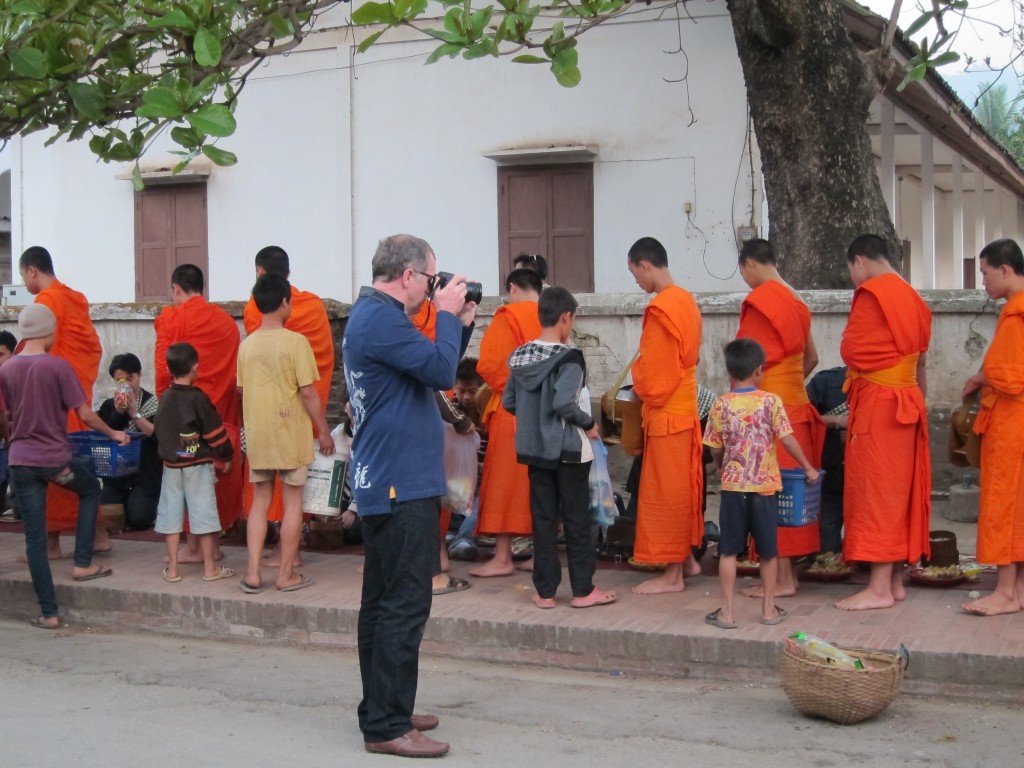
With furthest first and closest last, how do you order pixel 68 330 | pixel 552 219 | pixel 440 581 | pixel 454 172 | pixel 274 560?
pixel 454 172
pixel 552 219
pixel 68 330
pixel 274 560
pixel 440 581

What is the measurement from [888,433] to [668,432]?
114 centimetres

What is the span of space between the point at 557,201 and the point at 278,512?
6.80 metres

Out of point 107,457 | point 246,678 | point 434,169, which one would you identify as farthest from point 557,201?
point 246,678

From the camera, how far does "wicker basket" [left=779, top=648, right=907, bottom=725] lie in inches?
194

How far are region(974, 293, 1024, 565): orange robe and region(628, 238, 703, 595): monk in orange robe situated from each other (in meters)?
1.51

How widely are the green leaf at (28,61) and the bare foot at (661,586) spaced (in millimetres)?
4049

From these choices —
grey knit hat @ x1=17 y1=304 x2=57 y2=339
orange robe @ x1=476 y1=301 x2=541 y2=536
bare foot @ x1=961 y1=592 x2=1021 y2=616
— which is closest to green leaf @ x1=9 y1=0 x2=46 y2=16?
grey knit hat @ x1=17 y1=304 x2=57 y2=339

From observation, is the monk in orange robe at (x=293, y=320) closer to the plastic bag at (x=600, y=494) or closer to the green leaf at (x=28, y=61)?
the plastic bag at (x=600, y=494)

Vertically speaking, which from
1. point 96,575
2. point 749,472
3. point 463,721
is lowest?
point 463,721

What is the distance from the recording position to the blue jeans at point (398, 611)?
15.0 ft

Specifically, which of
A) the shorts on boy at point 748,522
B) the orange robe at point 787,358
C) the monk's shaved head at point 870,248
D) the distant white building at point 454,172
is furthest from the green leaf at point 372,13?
the distant white building at point 454,172

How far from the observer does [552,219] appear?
1360 centimetres

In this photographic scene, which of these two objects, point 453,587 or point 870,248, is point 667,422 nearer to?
point 870,248

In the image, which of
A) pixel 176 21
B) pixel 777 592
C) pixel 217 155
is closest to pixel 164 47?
pixel 176 21
